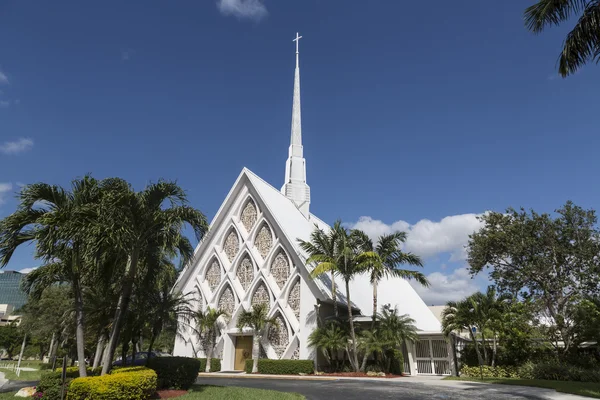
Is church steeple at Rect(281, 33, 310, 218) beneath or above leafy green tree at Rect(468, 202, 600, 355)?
above

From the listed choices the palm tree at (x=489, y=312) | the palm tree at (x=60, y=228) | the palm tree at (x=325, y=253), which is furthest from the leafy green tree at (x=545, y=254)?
the palm tree at (x=60, y=228)

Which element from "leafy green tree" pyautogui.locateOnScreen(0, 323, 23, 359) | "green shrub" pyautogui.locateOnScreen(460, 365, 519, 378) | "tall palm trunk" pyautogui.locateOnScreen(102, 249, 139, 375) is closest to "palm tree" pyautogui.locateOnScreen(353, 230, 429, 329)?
"green shrub" pyautogui.locateOnScreen(460, 365, 519, 378)

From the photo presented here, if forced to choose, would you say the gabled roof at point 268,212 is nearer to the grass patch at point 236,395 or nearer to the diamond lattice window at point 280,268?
the diamond lattice window at point 280,268

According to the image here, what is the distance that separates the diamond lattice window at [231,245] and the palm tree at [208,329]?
→ 177 inches

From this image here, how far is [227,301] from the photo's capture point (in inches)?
1267

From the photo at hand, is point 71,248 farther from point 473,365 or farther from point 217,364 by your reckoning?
point 473,365

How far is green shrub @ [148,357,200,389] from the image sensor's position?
14828 mm

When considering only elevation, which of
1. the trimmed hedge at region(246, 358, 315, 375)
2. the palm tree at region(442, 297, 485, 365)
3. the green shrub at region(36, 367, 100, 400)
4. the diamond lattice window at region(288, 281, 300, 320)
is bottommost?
the green shrub at region(36, 367, 100, 400)

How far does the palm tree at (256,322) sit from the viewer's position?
2766cm

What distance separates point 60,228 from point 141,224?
242 cm

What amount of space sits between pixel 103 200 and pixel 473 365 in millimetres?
23772

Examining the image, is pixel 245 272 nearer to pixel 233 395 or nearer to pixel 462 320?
pixel 462 320

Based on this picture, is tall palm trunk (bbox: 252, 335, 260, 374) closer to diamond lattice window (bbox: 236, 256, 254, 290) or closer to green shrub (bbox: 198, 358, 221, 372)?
green shrub (bbox: 198, 358, 221, 372)

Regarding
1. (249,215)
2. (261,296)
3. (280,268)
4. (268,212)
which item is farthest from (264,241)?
(261,296)
